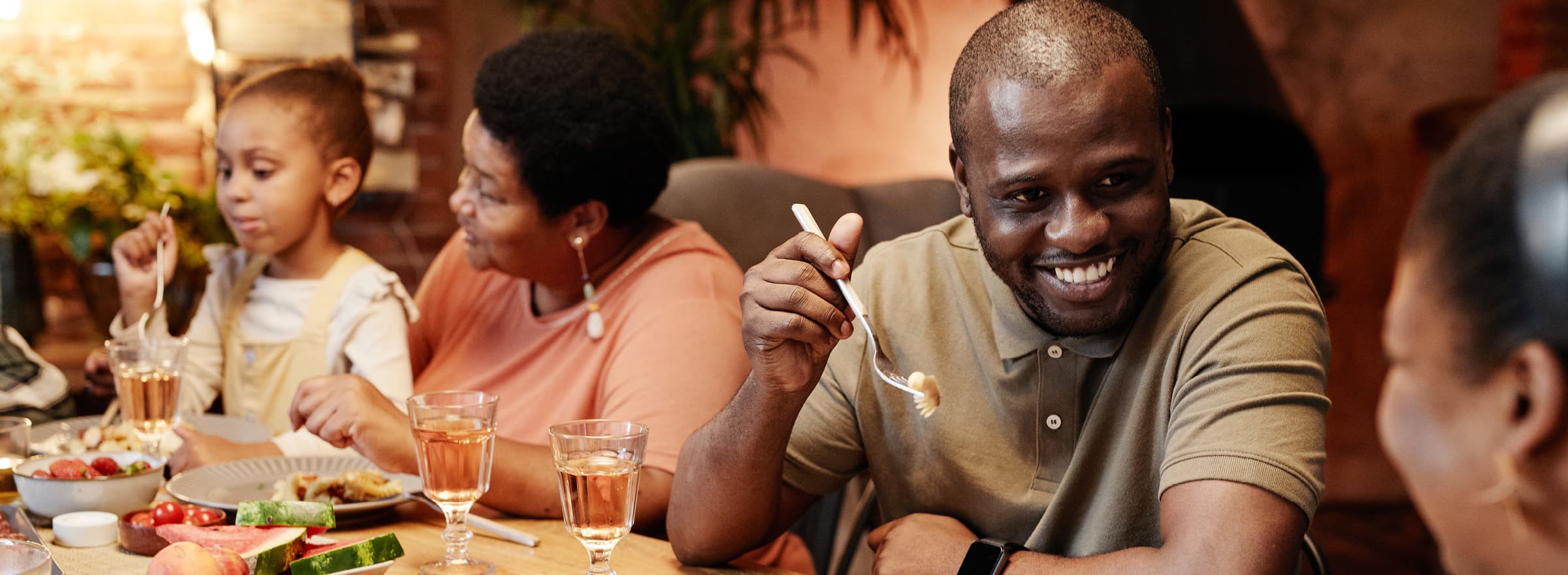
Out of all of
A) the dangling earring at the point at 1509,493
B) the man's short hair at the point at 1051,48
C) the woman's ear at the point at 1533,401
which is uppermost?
the man's short hair at the point at 1051,48

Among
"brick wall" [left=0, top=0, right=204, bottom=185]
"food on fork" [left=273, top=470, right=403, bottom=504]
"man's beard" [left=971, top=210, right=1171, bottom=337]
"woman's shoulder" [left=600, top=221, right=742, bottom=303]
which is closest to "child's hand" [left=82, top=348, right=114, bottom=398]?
"food on fork" [left=273, top=470, right=403, bottom=504]

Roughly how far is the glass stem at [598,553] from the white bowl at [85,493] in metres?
0.57

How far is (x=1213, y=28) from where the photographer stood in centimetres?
405

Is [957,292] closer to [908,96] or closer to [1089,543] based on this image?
[1089,543]

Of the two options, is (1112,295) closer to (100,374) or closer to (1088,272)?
(1088,272)

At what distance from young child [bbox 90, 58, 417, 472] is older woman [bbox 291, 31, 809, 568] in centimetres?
15

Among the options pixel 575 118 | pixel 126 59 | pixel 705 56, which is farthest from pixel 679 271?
pixel 126 59

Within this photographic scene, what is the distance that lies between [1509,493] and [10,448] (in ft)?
5.10

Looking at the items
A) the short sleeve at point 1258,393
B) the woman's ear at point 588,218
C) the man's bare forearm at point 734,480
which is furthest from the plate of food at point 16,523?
the short sleeve at point 1258,393

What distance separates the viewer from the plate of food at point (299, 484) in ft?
4.63

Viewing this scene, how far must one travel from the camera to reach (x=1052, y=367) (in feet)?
4.50

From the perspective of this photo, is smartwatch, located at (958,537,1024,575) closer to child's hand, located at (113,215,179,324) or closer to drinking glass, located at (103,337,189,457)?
drinking glass, located at (103,337,189,457)

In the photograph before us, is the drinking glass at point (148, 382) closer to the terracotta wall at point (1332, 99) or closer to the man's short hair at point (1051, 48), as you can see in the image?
the man's short hair at point (1051, 48)

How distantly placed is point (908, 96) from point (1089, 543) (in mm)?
3169
